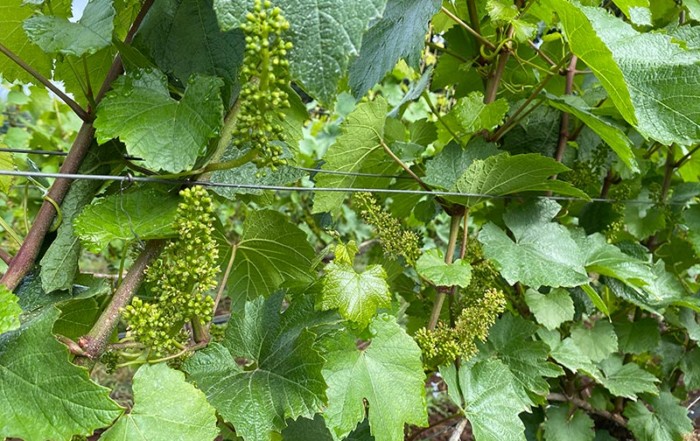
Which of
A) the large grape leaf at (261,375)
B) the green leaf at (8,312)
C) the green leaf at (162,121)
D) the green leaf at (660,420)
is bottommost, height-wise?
the green leaf at (660,420)

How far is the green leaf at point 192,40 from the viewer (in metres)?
0.76

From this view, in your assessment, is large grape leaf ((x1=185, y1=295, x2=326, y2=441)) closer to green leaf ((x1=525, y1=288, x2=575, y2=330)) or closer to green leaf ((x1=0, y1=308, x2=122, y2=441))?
green leaf ((x1=0, y1=308, x2=122, y2=441))

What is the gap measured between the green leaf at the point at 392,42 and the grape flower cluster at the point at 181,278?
343mm

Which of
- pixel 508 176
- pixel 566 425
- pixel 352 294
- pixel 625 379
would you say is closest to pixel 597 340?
pixel 625 379

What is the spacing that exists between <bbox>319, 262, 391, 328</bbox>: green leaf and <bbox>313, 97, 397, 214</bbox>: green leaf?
272 mm

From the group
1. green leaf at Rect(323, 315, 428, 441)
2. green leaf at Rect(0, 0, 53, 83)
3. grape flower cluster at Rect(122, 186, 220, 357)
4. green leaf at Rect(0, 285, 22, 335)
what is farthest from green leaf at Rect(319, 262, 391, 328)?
green leaf at Rect(0, 0, 53, 83)

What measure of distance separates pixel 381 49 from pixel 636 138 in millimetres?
789

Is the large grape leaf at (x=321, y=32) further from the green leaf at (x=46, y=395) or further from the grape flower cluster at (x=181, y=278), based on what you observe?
the green leaf at (x=46, y=395)

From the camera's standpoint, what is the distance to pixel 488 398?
108cm

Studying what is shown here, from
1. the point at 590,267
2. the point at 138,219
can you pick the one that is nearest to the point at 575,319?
the point at 590,267

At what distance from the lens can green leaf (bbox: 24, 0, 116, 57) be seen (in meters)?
0.68

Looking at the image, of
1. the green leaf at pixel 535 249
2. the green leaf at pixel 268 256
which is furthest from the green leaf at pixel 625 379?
the green leaf at pixel 268 256

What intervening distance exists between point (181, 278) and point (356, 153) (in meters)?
0.51

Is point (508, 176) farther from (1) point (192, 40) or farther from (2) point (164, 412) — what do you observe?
(2) point (164, 412)
